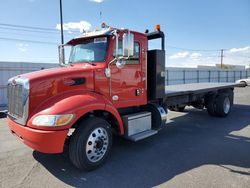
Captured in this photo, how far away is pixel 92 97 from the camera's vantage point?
3893 mm

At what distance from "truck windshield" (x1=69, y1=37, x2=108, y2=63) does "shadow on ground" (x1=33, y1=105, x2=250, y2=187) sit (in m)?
2.08

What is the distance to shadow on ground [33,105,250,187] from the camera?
141 inches

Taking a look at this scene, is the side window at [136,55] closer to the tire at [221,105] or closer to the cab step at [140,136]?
the cab step at [140,136]

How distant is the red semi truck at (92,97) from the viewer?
3.47 m

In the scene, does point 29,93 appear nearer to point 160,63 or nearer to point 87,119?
point 87,119

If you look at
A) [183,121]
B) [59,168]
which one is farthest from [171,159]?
[183,121]

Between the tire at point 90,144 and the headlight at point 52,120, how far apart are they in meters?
0.39

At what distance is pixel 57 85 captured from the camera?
3.78 meters

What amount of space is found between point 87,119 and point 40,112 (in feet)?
2.66

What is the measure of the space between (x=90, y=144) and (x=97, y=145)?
0.62 feet

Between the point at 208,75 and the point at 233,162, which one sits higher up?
the point at 208,75

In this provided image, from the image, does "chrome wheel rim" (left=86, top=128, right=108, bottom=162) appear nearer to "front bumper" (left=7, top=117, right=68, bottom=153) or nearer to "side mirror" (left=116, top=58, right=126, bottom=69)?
"front bumper" (left=7, top=117, right=68, bottom=153)

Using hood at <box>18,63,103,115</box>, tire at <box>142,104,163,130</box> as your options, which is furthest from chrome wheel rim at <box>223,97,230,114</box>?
hood at <box>18,63,103,115</box>

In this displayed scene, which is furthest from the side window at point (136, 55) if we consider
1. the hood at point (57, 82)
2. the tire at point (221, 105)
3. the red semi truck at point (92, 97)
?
the tire at point (221, 105)
